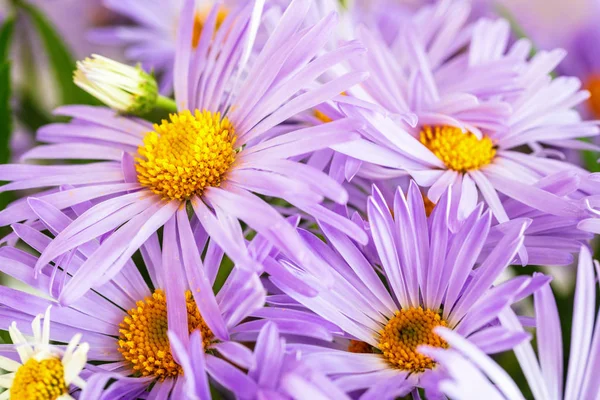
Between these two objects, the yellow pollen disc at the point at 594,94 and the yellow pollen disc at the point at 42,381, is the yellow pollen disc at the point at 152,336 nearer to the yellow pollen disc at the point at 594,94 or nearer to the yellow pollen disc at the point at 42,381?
the yellow pollen disc at the point at 42,381

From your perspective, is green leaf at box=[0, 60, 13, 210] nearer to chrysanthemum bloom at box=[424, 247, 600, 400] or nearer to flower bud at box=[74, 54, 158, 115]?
flower bud at box=[74, 54, 158, 115]

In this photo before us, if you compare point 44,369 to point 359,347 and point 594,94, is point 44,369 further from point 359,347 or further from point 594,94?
point 594,94

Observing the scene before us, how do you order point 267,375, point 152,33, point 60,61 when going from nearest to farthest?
1. point 267,375
2. point 60,61
3. point 152,33

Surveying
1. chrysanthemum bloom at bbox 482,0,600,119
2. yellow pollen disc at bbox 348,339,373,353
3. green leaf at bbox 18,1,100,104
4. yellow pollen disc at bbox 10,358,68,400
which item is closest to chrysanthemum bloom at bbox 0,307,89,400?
yellow pollen disc at bbox 10,358,68,400

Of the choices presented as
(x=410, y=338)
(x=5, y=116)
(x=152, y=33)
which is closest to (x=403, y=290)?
(x=410, y=338)

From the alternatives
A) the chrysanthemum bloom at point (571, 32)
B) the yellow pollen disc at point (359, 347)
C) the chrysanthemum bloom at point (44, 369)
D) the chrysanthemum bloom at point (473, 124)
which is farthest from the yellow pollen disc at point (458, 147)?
the chrysanthemum bloom at point (571, 32)

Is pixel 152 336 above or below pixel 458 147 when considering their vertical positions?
below
